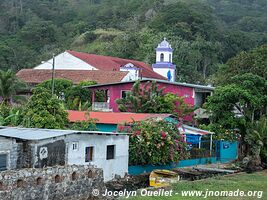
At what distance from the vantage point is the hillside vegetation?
232 ft

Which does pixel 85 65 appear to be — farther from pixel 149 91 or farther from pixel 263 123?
pixel 263 123

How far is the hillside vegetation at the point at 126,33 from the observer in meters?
70.6

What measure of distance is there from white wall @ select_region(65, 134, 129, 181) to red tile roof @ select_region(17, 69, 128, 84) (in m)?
19.7

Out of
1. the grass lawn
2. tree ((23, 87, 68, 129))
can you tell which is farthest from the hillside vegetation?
the grass lawn

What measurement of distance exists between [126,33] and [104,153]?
59006mm

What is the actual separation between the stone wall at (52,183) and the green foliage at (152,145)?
4.16 metres

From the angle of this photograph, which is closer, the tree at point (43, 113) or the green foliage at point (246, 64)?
the tree at point (43, 113)

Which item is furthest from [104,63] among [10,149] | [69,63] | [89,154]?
[10,149]

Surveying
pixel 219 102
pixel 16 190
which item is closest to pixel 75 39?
pixel 219 102

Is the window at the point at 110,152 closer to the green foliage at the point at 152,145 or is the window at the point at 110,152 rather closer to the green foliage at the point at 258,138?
the green foliage at the point at 152,145

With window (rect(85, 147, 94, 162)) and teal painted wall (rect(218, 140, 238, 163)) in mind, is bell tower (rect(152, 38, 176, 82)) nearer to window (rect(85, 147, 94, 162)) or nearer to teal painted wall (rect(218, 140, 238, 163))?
teal painted wall (rect(218, 140, 238, 163))

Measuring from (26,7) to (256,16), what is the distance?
49821 millimetres

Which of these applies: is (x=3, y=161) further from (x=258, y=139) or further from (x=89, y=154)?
(x=258, y=139)

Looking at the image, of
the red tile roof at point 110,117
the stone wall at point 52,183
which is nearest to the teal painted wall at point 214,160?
the red tile roof at point 110,117
